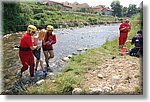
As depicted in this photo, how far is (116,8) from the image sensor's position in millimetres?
2850

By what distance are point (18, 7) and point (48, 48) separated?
0.43 meters

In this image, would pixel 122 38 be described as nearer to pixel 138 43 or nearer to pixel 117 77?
pixel 138 43

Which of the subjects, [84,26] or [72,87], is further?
[84,26]

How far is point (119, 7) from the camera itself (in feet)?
9.27

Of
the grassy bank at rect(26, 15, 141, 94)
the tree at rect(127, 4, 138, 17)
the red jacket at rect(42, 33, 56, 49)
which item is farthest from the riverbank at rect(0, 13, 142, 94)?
the red jacket at rect(42, 33, 56, 49)

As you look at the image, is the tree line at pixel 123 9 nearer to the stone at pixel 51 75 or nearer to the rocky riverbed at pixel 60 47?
the rocky riverbed at pixel 60 47

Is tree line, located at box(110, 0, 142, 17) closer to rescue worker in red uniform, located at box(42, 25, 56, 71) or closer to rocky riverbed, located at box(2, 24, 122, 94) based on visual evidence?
rocky riverbed, located at box(2, 24, 122, 94)

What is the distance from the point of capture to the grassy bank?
274cm

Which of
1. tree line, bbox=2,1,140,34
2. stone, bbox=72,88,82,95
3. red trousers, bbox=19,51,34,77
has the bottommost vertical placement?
stone, bbox=72,88,82,95

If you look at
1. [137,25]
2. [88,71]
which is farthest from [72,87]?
[137,25]

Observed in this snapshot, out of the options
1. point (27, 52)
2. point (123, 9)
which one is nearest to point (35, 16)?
point (27, 52)

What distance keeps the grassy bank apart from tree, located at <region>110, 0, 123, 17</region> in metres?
0.14

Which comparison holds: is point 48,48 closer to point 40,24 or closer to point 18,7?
point 40,24

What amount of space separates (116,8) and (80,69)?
61 cm
